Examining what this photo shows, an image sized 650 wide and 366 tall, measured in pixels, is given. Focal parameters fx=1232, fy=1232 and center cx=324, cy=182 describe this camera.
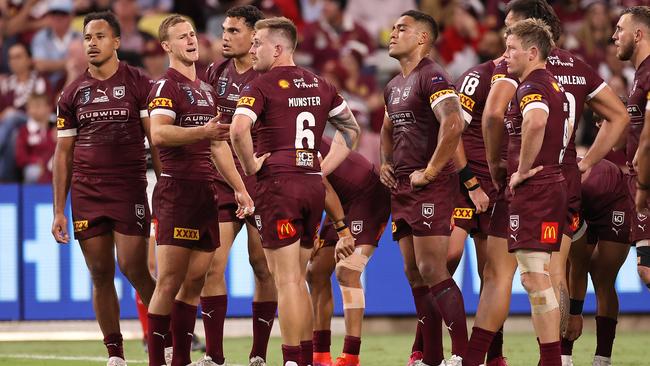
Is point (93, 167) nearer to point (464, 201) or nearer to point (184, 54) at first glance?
point (184, 54)

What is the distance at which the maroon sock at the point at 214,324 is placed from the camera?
9.21 m

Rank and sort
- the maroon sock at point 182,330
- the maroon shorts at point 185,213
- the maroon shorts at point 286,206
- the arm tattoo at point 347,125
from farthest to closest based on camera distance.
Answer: the maroon sock at point 182,330 → the arm tattoo at point 347,125 → the maroon shorts at point 185,213 → the maroon shorts at point 286,206

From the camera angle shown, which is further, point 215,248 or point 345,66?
point 345,66

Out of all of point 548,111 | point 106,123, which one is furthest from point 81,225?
point 548,111

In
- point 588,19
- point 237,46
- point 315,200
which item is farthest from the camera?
point 588,19

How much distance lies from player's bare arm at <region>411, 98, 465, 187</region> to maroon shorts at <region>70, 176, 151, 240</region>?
85.0 inches

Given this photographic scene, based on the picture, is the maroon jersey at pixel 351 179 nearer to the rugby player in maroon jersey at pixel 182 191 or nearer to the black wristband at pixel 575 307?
the rugby player in maroon jersey at pixel 182 191

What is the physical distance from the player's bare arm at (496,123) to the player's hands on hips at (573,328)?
4.87ft

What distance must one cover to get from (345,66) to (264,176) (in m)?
8.50

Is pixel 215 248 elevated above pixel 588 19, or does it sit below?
below

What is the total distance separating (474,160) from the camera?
9.34 meters

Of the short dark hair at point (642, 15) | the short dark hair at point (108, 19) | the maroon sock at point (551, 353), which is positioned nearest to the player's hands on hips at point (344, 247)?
the maroon sock at point (551, 353)

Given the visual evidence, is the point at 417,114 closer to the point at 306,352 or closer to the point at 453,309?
the point at 453,309

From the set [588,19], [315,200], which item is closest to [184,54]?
[315,200]
